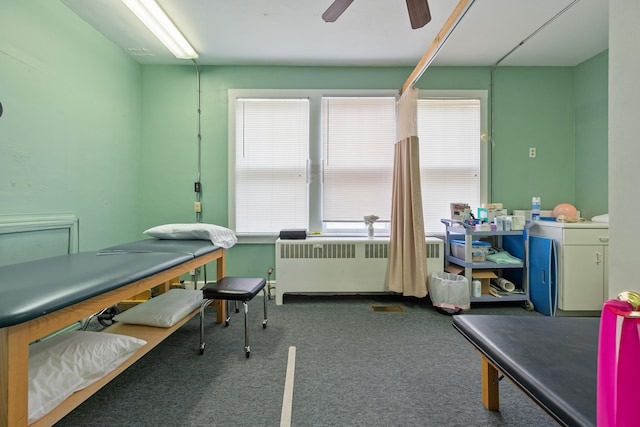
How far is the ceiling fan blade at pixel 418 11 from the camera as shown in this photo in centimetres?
143

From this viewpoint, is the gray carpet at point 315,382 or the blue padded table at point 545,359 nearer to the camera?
the blue padded table at point 545,359

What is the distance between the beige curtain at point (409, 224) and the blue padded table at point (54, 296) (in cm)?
200

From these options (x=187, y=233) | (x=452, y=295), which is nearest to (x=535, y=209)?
(x=452, y=295)

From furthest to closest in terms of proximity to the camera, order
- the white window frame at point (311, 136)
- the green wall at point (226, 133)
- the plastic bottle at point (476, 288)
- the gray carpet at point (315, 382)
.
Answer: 1. the white window frame at point (311, 136)
2. the green wall at point (226, 133)
3. the plastic bottle at point (476, 288)
4. the gray carpet at point (315, 382)

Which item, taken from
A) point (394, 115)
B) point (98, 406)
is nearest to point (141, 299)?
point (98, 406)

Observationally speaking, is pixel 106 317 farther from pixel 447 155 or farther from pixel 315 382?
pixel 447 155

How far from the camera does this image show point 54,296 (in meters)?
0.87

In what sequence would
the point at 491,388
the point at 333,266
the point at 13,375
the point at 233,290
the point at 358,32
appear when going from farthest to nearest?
the point at 333,266
the point at 358,32
the point at 233,290
the point at 491,388
the point at 13,375

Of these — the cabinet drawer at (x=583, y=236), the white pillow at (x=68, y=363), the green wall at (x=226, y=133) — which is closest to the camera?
the white pillow at (x=68, y=363)

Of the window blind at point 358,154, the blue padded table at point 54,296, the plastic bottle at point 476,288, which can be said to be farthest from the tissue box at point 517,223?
the blue padded table at point 54,296

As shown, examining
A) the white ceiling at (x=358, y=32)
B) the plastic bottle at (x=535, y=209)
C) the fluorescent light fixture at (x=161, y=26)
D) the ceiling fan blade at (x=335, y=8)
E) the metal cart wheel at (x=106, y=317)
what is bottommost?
the metal cart wheel at (x=106, y=317)

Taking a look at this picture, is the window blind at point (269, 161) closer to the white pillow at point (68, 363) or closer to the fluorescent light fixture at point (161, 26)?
the fluorescent light fixture at point (161, 26)

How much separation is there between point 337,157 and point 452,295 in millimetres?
1931

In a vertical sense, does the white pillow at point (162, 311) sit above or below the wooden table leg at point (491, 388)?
above
